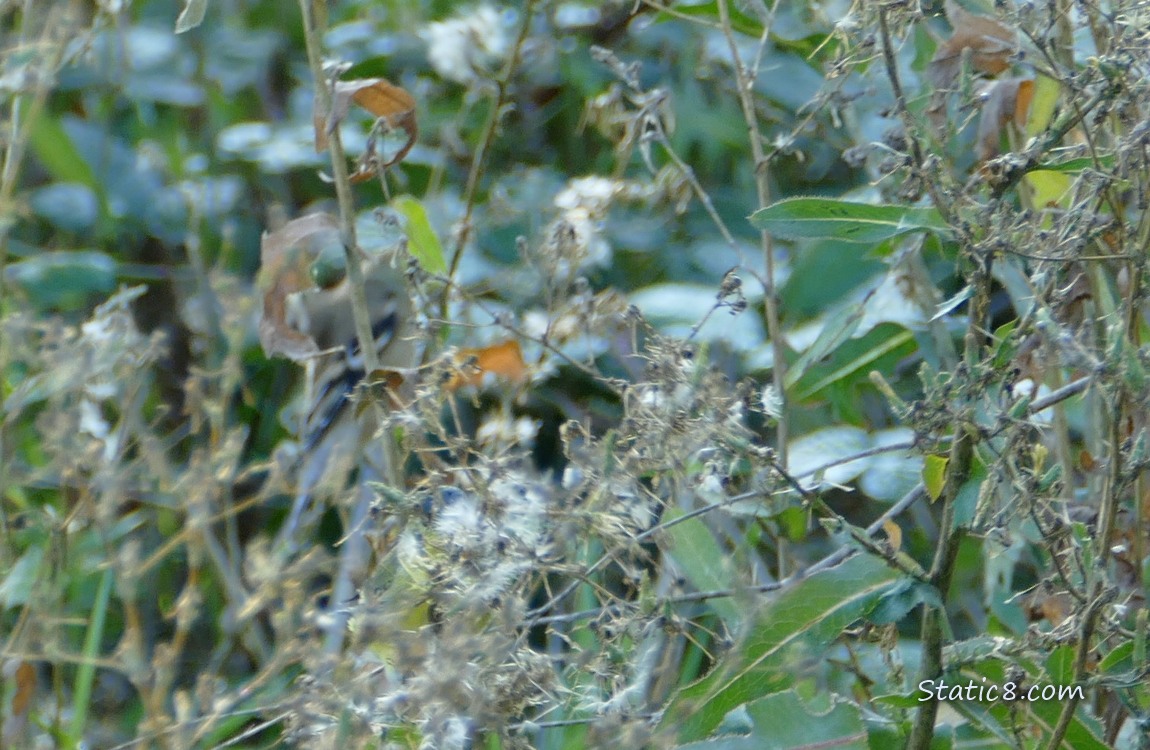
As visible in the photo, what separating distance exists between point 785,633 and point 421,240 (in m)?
0.53

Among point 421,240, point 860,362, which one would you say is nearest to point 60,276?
point 421,240

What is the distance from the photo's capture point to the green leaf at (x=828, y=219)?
29.4 inches

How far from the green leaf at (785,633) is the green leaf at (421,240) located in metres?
0.47

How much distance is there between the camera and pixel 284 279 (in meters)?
0.95

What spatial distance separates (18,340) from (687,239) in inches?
38.8

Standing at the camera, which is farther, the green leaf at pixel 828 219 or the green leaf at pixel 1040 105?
the green leaf at pixel 1040 105

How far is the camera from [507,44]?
1.98 m

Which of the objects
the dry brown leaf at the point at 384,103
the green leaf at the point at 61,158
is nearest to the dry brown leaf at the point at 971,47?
the dry brown leaf at the point at 384,103

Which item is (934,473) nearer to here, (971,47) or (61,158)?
(971,47)

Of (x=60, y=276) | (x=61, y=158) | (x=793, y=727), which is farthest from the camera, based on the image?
(x=61, y=158)

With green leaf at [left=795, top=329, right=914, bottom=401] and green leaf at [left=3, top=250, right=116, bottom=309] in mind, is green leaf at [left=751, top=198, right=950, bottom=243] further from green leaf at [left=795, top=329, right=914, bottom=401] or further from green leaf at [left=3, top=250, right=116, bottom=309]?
green leaf at [left=3, top=250, right=116, bottom=309]

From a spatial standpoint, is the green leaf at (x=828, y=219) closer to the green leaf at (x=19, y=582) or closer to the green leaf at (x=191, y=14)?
the green leaf at (x=191, y=14)

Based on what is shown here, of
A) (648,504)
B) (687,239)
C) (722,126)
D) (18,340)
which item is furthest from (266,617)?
(648,504)

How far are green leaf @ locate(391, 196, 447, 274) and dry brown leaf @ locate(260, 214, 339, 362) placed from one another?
13cm
